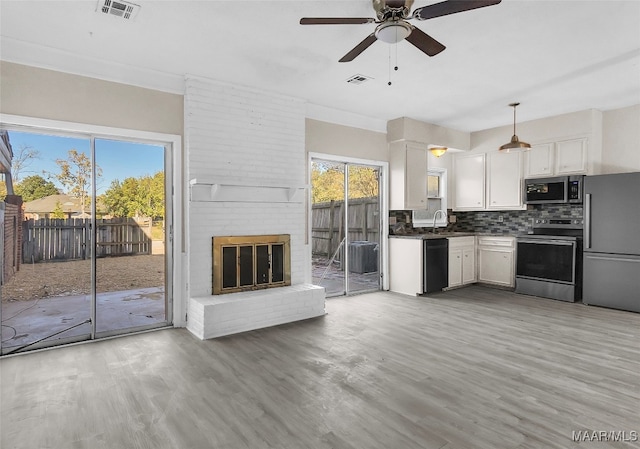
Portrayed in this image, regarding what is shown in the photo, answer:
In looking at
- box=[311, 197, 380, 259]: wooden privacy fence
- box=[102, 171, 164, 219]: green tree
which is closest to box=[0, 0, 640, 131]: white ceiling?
box=[102, 171, 164, 219]: green tree

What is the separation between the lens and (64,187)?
12.4 ft

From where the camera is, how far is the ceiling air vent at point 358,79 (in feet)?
13.9

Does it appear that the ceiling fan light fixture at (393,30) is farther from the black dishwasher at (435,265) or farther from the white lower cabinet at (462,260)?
the white lower cabinet at (462,260)

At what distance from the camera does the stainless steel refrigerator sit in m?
4.80

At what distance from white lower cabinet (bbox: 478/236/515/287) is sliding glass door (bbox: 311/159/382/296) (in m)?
1.99

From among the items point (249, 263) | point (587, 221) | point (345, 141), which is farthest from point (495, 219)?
point (249, 263)

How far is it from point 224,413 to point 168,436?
1.18ft

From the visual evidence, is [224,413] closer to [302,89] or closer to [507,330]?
[507,330]

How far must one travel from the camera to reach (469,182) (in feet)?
22.9

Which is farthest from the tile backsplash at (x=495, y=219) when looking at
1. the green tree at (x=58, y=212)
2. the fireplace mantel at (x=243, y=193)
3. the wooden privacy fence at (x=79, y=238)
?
the green tree at (x=58, y=212)

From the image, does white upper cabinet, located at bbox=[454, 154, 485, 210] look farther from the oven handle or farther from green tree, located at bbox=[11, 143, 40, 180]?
green tree, located at bbox=[11, 143, 40, 180]

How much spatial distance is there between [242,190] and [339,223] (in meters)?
1.85

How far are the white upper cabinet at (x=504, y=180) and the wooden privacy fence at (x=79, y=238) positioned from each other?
5.58m

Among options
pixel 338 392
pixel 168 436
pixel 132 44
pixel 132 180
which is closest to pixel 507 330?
pixel 338 392
